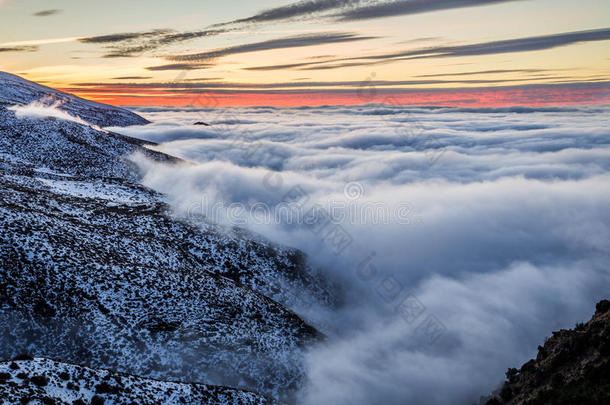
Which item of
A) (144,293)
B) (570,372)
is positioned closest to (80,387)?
(144,293)

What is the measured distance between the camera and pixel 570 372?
57.3 feet

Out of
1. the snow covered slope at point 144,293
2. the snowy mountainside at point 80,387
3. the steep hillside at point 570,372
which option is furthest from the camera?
the snow covered slope at point 144,293

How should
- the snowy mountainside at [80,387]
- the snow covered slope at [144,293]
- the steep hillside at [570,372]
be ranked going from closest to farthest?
the snowy mountainside at [80,387] → the steep hillside at [570,372] → the snow covered slope at [144,293]

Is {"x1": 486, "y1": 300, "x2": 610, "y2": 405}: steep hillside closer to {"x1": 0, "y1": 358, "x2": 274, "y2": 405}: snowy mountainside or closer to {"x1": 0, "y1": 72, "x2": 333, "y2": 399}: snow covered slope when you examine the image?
{"x1": 0, "y1": 72, "x2": 333, "y2": 399}: snow covered slope

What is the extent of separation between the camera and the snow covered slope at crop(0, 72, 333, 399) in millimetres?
22922

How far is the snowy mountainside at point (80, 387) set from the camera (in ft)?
43.6

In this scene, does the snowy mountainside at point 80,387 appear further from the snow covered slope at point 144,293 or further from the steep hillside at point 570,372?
the steep hillside at point 570,372

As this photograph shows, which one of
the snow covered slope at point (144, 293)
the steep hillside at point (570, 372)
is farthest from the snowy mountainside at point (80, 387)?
the steep hillside at point (570, 372)

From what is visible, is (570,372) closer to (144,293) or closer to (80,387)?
(80,387)

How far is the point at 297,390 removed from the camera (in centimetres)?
2603

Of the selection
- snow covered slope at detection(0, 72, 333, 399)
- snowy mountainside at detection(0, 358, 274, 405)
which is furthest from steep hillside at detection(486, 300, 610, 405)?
snowy mountainside at detection(0, 358, 274, 405)

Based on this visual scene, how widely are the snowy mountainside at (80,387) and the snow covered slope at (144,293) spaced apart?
19.1 ft

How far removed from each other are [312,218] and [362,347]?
42.6 metres

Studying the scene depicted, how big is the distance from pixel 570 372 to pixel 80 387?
77.3 feet
